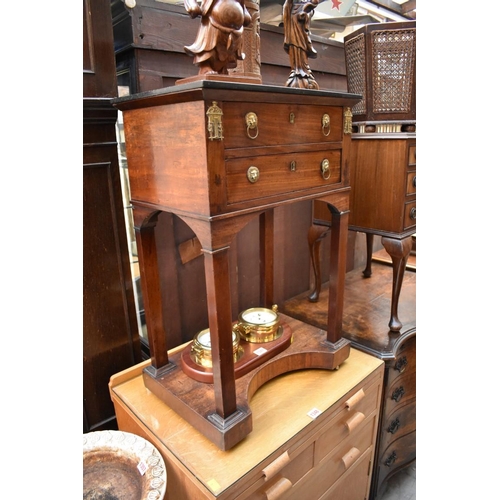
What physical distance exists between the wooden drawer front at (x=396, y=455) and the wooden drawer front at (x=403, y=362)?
1.09 feet

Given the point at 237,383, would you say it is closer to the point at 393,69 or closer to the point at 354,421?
the point at 354,421

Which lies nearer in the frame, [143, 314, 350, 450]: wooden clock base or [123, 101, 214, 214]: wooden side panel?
[123, 101, 214, 214]: wooden side panel

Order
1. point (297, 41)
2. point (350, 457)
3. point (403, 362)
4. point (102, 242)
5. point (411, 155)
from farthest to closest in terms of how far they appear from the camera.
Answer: point (403, 362)
point (411, 155)
point (350, 457)
point (102, 242)
point (297, 41)

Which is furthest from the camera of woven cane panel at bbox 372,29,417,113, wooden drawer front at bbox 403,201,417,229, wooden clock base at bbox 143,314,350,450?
wooden drawer front at bbox 403,201,417,229

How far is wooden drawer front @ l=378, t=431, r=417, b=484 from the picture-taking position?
5.11ft

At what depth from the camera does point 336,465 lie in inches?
48.6

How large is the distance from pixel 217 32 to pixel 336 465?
1.27m

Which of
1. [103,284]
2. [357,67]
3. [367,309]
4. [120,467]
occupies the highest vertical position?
[357,67]

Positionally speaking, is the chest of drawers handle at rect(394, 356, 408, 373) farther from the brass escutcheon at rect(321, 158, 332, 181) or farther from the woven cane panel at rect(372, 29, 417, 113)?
the woven cane panel at rect(372, 29, 417, 113)

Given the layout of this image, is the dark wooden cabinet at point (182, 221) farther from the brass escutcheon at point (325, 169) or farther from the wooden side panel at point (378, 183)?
the brass escutcheon at point (325, 169)

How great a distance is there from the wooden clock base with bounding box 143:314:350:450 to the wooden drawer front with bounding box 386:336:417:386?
0.24 meters

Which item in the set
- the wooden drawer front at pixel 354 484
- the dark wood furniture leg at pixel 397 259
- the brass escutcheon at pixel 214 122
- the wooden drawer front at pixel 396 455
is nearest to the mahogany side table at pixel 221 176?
the brass escutcheon at pixel 214 122

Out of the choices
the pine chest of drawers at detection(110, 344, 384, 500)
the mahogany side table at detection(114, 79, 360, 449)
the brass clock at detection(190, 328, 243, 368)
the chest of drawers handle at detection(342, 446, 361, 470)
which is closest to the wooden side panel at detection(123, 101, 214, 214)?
the mahogany side table at detection(114, 79, 360, 449)

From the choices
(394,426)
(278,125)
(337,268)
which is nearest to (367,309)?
(394,426)
